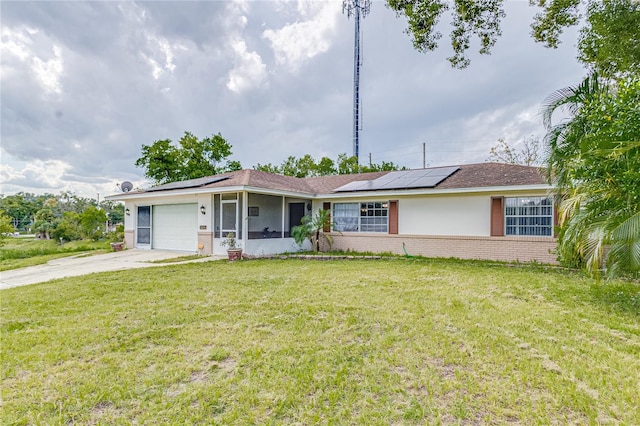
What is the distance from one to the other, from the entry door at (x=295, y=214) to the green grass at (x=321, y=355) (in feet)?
28.6

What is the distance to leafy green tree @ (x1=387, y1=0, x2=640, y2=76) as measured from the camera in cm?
880

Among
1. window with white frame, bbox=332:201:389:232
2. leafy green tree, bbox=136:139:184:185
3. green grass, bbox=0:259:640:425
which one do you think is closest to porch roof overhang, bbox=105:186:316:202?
window with white frame, bbox=332:201:389:232

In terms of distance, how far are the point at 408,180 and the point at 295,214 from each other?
18.4ft

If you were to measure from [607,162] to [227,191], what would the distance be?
35.7 ft

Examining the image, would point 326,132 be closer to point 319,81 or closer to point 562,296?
point 319,81

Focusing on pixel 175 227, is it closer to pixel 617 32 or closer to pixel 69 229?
pixel 69 229

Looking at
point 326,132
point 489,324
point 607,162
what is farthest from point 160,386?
point 326,132

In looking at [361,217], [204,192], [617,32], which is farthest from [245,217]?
[617,32]

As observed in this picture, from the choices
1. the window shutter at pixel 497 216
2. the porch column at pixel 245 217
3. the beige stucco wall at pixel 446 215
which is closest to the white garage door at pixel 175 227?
the porch column at pixel 245 217

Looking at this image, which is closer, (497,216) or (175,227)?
(497,216)

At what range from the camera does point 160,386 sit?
10.2ft

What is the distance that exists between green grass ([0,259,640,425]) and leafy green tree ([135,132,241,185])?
22.0 meters

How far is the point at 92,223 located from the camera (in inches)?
813

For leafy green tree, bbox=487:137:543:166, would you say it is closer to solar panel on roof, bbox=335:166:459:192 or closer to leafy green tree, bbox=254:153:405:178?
leafy green tree, bbox=254:153:405:178
